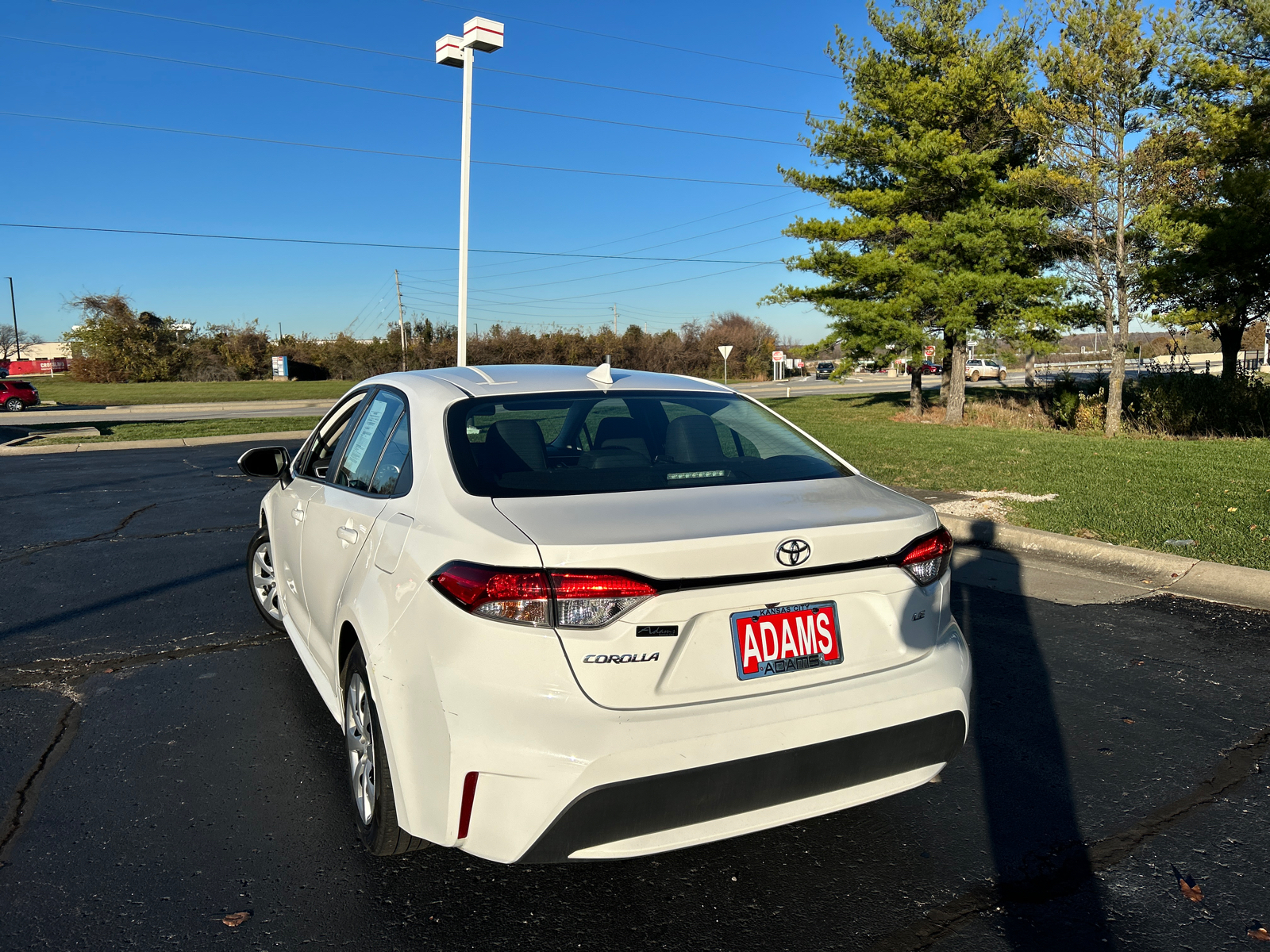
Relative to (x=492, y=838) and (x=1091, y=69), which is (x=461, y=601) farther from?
(x=1091, y=69)

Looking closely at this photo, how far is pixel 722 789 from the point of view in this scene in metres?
A: 2.46

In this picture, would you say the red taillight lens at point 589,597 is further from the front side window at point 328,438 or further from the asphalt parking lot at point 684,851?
the front side window at point 328,438

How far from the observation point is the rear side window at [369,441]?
139 inches

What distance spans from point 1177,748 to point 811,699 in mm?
2157

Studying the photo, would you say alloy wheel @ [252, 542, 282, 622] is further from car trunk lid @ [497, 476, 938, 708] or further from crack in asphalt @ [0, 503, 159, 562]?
crack in asphalt @ [0, 503, 159, 562]

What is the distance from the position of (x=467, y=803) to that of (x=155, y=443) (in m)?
19.7

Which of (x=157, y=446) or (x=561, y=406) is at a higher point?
(x=561, y=406)

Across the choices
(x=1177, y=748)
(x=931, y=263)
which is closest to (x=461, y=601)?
(x=1177, y=748)

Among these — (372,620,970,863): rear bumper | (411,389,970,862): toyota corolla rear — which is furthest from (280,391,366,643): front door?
(372,620,970,863): rear bumper

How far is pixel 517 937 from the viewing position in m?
2.59

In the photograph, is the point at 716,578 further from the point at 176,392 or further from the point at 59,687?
the point at 176,392

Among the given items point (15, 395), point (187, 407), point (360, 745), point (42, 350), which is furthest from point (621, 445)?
point (42, 350)

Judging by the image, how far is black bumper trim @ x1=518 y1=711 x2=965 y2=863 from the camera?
2369mm

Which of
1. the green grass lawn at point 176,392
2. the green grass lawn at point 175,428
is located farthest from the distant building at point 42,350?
the green grass lawn at point 175,428
